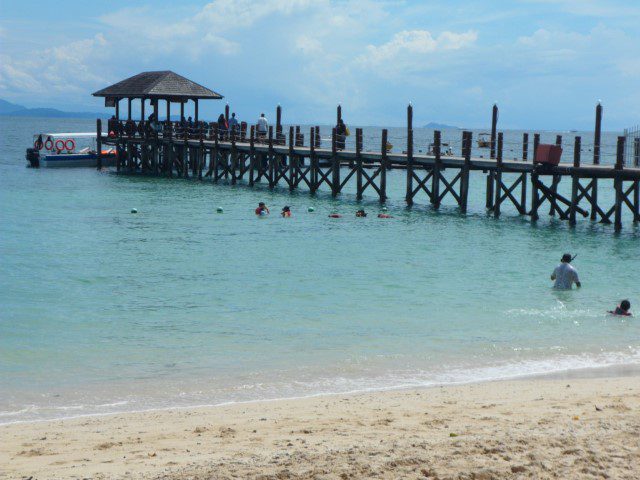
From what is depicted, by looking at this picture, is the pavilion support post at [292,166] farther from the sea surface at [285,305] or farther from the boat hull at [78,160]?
the boat hull at [78,160]

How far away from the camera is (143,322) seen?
50.0ft

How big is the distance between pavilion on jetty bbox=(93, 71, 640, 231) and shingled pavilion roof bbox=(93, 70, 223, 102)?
61mm

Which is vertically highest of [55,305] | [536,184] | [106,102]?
[106,102]

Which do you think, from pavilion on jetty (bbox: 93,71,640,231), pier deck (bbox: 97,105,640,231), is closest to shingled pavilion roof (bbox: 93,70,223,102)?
pavilion on jetty (bbox: 93,71,640,231)

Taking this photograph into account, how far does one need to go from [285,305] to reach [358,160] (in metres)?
21.3

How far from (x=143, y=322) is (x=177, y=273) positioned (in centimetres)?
559

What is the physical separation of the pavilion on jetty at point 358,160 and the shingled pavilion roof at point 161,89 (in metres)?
0.06

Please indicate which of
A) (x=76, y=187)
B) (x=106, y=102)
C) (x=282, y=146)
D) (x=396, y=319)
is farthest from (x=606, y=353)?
(x=106, y=102)

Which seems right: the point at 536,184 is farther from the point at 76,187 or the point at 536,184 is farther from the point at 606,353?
the point at 76,187

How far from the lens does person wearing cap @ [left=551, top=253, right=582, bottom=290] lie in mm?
18141

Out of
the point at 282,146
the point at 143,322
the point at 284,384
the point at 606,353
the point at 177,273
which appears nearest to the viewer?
the point at 284,384

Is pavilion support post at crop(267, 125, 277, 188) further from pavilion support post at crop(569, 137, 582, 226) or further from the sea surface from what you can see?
pavilion support post at crop(569, 137, 582, 226)

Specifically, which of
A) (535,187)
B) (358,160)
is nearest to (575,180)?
(535,187)

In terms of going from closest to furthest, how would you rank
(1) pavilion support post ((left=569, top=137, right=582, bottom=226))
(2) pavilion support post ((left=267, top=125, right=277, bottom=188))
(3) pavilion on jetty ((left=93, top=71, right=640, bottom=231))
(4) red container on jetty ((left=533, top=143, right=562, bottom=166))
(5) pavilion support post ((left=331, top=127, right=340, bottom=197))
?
(1) pavilion support post ((left=569, top=137, right=582, bottom=226)) < (4) red container on jetty ((left=533, top=143, right=562, bottom=166)) < (3) pavilion on jetty ((left=93, top=71, right=640, bottom=231)) < (5) pavilion support post ((left=331, top=127, right=340, bottom=197)) < (2) pavilion support post ((left=267, top=125, right=277, bottom=188))
